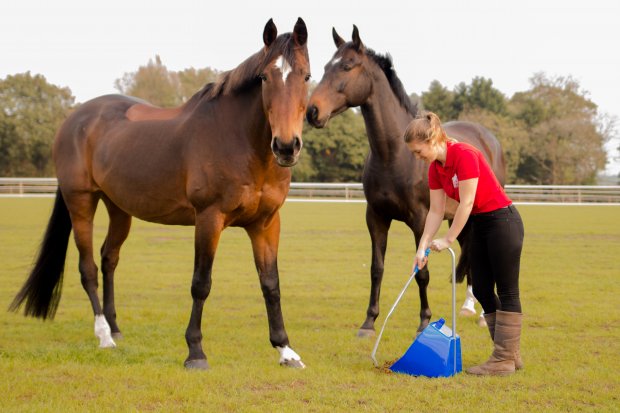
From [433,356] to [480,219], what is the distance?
1.13m

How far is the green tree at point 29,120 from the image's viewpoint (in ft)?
159

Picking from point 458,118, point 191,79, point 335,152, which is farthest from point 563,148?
point 191,79

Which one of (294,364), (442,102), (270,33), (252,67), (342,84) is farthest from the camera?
(442,102)

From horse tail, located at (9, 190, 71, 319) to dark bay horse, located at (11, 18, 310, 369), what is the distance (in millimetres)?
125

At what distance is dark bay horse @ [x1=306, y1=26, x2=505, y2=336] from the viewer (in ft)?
20.9

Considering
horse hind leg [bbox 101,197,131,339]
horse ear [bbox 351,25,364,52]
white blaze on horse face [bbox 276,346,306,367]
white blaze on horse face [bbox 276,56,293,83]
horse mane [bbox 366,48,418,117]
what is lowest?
white blaze on horse face [bbox 276,346,306,367]

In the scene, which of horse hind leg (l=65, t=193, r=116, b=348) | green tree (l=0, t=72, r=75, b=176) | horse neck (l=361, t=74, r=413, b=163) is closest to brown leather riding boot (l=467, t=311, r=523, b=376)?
horse neck (l=361, t=74, r=413, b=163)

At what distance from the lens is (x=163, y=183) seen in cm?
551

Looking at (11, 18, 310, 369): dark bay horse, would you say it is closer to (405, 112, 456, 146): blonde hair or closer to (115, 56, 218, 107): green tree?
(405, 112, 456, 146): blonde hair

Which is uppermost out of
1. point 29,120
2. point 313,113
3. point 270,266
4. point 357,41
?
point 29,120

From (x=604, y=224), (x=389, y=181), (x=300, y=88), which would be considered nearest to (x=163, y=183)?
(x=300, y=88)

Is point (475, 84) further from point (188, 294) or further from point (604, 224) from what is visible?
point (188, 294)

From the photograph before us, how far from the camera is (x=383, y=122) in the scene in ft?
21.7

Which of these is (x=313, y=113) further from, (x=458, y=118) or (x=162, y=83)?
(x=162, y=83)
